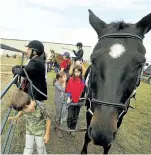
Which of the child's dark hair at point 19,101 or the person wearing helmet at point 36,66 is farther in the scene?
the person wearing helmet at point 36,66

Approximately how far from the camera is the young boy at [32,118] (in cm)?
304

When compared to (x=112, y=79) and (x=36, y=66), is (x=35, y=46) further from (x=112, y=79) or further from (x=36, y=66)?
(x=112, y=79)

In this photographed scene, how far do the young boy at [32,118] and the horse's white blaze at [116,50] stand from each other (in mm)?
1177

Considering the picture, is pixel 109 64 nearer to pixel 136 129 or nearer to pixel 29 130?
pixel 29 130

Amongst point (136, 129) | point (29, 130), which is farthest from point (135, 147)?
point (29, 130)

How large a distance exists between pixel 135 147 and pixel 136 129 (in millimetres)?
1494

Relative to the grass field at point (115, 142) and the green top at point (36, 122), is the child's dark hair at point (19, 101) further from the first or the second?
the grass field at point (115, 142)

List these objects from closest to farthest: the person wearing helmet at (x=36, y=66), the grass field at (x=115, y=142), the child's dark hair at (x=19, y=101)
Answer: the child's dark hair at (x=19, y=101)
the person wearing helmet at (x=36, y=66)
the grass field at (x=115, y=142)

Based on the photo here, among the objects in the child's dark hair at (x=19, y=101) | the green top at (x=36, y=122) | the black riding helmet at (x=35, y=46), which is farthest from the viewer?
the black riding helmet at (x=35, y=46)

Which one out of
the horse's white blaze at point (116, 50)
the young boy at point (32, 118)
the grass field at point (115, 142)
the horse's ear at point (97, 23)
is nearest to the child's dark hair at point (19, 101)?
the young boy at point (32, 118)

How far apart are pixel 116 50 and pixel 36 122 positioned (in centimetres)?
151

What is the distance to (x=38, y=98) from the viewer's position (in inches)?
175

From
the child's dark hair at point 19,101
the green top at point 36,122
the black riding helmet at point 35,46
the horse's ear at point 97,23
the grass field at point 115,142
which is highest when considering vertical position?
the horse's ear at point 97,23

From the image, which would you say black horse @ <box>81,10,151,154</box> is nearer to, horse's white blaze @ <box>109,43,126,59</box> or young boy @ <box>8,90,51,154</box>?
horse's white blaze @ <box>109,43,126,59</box>
